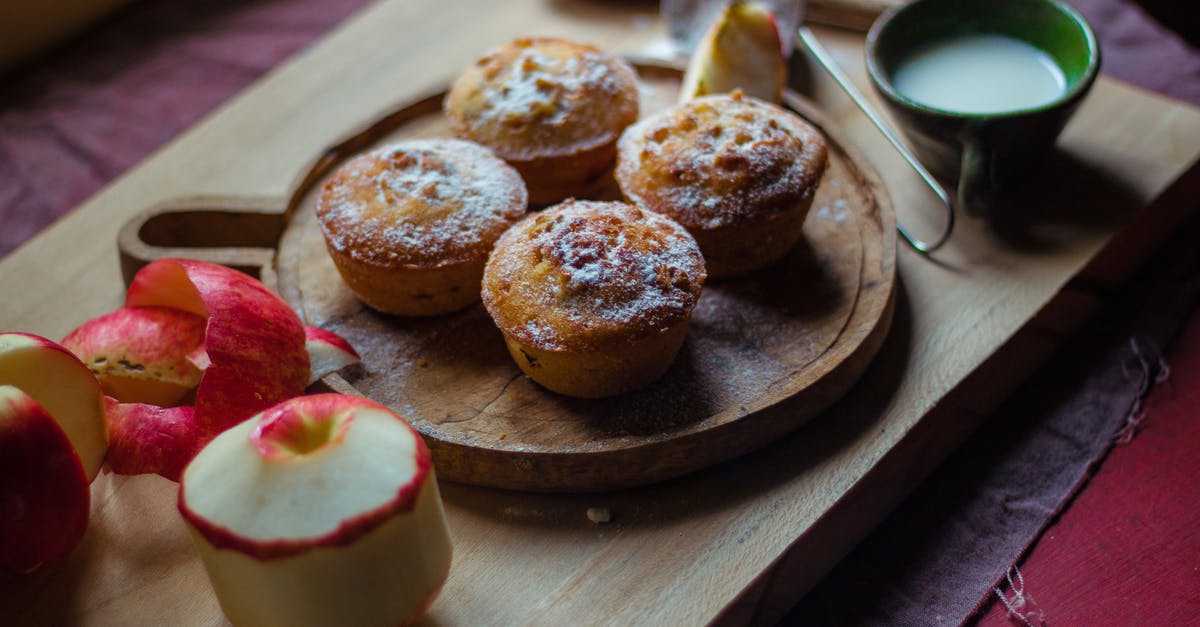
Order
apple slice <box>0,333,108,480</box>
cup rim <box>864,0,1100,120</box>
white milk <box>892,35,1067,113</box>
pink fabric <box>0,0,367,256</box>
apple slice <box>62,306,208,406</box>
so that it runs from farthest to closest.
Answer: pink fabric <box>0,0,367,256</box> → white milk <box>892,35,1067,113</box> → cup rim <box>864,0,1100,120</box> → apple slice <box>62,306,208,406</box> → apple slice <box>0,333,108,480</box>

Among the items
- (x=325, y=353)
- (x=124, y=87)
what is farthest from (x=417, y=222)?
(x=124, y=87)

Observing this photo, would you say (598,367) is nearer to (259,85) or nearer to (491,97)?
(491,97)

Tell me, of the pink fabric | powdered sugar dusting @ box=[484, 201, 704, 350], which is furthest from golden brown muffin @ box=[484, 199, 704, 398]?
the pink fabric

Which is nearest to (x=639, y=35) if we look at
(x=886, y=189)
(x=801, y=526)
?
(x=886, y=189)

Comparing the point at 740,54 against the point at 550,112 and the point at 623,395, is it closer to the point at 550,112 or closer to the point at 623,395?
the point at 550,112

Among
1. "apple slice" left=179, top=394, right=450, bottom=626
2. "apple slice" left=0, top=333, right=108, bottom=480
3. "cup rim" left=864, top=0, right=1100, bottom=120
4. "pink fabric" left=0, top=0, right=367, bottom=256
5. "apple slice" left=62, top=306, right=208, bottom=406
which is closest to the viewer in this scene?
"apple slice" left=179, top=394, right=450, bottom=626

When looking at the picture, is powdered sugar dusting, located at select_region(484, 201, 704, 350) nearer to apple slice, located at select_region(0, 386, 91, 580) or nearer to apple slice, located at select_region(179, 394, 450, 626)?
apple slice, located at select_region(179, 394, 450, 626)
